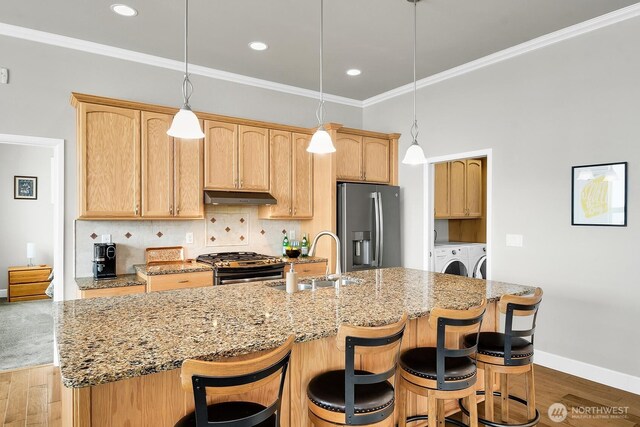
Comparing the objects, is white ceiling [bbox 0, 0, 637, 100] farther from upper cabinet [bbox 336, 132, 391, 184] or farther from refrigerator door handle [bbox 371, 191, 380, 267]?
refrigerator door handle [bbox 371, 191, 380, 267]

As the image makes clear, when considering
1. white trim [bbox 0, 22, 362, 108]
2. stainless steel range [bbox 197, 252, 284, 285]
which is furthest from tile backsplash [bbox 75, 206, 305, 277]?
white trim [bbox 0, 22, 362, 108]

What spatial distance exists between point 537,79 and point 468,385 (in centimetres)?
295

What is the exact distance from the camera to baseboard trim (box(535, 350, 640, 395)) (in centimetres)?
300

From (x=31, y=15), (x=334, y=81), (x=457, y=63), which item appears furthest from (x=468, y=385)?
(x=31, y=15)

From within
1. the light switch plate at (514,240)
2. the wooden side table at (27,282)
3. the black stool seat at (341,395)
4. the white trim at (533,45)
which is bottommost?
the wooden side table at (27,282)

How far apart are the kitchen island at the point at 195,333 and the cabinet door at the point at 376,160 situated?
7.95 ft

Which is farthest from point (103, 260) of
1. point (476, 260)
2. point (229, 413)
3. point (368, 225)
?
point (476, 260)

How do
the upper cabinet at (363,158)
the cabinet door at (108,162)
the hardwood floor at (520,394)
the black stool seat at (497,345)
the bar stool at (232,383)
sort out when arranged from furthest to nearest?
the upper cabinet at (363,158) < the cabinet door at (108,162) < the hardwood floor at (520,394) < the black stool seat at (497,345) < the bar stool at (232,383)

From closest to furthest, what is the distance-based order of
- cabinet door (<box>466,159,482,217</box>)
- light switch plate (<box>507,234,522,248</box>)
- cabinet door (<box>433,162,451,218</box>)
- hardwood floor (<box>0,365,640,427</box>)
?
hardwood floor (<box>0,365,640,427</box>)
light switch plate (<box>507,234,522,248</box>)
cabinet door (<box>433,162,451,218</box>)
cabinet door (<box>466,159,482,217</box>)

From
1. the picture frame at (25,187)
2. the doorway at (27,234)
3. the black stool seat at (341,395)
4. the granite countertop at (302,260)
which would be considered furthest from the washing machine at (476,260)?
the picture frame at (25,187)

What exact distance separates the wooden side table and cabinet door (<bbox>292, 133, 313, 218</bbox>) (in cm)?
491

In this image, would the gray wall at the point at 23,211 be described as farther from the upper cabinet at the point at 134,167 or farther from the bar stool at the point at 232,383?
the bar stool at the point at 232,383

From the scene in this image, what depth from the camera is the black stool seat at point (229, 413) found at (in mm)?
1404

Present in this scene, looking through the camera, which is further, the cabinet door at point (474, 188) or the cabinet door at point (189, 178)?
the cabinet door at point (474, 188)
